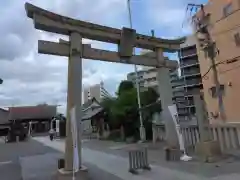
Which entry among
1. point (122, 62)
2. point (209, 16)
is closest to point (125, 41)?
point (122, 62)

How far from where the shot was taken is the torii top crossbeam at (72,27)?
8.22 meters

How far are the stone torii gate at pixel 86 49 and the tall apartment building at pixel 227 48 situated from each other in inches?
393

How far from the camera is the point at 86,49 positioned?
30.5 ft

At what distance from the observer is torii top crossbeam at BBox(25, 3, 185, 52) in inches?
324

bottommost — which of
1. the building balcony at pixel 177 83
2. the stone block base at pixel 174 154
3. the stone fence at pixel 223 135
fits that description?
the stone block base at pixel 174 154

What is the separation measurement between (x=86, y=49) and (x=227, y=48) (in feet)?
47.7

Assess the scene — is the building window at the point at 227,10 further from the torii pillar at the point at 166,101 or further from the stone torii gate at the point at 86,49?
the torii pillar at the point at 166,101

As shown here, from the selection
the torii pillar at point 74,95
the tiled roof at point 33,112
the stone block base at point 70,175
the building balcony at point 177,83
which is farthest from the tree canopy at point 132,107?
the building balcony at point 177,83

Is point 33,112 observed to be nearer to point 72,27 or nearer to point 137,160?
point 137,160

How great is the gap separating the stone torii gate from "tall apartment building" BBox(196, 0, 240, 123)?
999cm

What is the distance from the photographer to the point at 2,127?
53.6 m

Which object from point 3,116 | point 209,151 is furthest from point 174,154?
point 3,116

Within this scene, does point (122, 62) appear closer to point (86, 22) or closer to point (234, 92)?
point (86, 22)

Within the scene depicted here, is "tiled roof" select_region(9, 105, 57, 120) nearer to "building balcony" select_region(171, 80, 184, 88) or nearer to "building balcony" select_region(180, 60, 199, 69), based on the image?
"building balcony" select_region(171, 80, 184, 88)
